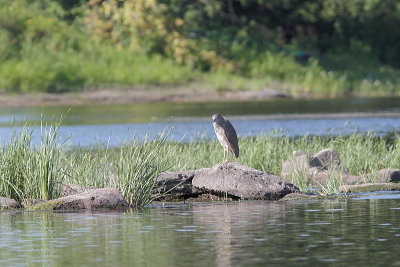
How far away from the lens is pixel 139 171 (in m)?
18.9

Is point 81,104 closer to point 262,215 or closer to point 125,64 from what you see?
point 125,64

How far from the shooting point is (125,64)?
5856cm

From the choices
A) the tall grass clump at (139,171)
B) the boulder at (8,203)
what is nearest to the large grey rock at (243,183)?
A: the tall grass clump at (139,171)

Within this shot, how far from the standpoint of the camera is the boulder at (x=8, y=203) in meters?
19.2

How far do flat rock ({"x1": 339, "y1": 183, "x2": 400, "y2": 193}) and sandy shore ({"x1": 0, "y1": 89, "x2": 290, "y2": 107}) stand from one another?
33.6m

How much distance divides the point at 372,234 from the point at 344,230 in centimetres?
56

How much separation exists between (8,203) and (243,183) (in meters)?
3.64

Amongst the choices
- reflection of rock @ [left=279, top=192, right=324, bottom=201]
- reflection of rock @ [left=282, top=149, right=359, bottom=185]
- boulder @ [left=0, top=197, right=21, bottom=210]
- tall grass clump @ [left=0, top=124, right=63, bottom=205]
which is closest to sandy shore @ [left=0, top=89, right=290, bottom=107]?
reflection of rock @ [left=282, top=149, right=359, bottom=185]

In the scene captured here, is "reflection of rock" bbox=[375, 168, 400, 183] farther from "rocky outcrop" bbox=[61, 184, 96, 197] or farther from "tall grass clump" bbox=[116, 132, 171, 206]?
"rocky outcrop" bbox=[61, 184, 96, 197]

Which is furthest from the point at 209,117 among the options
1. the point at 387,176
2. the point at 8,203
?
the point at 8,203

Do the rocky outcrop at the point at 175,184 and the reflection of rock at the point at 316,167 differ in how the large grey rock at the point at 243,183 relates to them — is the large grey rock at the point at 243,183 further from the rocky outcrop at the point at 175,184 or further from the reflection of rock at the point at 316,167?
the reflection of rock at the point at 316,167

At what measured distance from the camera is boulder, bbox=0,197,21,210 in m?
19.2

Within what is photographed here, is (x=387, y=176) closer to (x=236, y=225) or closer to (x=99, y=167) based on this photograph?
(x=99, y=167)

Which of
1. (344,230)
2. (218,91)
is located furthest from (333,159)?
(218,91)
